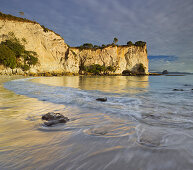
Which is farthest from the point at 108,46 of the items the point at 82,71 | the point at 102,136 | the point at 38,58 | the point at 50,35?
the point at 102,136

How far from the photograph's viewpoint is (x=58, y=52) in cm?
4644

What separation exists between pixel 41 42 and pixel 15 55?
11.7 meters

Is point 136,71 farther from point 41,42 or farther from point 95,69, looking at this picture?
point 41,42

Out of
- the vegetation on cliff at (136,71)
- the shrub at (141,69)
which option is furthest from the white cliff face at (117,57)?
the shrub at (141,69)

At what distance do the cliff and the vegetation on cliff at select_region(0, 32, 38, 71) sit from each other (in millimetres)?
1425

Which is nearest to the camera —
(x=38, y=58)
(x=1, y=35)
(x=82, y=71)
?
(x=1, y=35)

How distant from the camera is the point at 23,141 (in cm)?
182

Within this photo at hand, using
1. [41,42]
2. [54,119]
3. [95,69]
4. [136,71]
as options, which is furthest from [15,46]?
[136,71]

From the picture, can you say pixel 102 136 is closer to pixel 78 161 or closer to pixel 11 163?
pixel 78 161

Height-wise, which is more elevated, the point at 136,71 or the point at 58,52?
the point at 58,52

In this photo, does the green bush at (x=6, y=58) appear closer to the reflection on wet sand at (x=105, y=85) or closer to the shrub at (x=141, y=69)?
the reflection on wet sand at (x=105, y=85)

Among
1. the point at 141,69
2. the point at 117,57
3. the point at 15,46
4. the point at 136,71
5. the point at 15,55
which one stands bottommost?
the point at 136,71

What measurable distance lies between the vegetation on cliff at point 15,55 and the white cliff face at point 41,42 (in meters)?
1.77

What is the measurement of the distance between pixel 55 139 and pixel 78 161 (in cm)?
72
